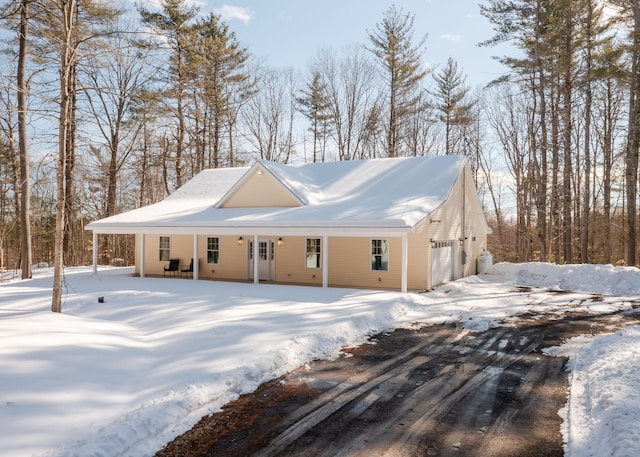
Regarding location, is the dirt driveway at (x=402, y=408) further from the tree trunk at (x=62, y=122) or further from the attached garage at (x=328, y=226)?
the attached garage at (x=328, y=226)

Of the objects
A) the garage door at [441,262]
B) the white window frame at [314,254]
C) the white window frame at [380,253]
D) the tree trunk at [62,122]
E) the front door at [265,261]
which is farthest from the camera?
the front door at [265,261]

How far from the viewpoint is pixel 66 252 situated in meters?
24.0

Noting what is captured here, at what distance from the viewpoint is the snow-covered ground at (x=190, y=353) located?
4.15 m

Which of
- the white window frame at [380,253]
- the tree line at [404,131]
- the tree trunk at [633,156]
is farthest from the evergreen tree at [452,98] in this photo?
the white window frame at [380,253]

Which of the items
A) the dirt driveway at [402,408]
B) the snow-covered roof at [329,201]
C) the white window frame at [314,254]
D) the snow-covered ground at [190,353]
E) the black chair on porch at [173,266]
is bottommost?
the dirt driveway at [402,408]

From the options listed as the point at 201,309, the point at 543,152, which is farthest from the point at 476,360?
the point at 543,152

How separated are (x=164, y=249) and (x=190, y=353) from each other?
13.1 metres

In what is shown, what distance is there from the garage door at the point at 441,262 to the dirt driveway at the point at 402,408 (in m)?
7.55

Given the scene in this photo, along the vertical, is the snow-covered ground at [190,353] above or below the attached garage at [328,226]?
below

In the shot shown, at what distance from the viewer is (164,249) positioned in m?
18.8

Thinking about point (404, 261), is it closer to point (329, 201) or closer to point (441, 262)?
point (441, 262)

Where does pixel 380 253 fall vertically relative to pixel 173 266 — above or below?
above

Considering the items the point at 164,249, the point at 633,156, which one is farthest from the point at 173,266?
the point at 633,156

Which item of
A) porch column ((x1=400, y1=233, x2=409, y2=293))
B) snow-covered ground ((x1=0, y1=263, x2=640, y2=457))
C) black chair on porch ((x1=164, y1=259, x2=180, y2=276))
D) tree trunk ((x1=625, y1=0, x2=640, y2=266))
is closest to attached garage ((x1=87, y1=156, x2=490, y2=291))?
porch column ((x1=400, y1=233, x2=409, y2=293))
